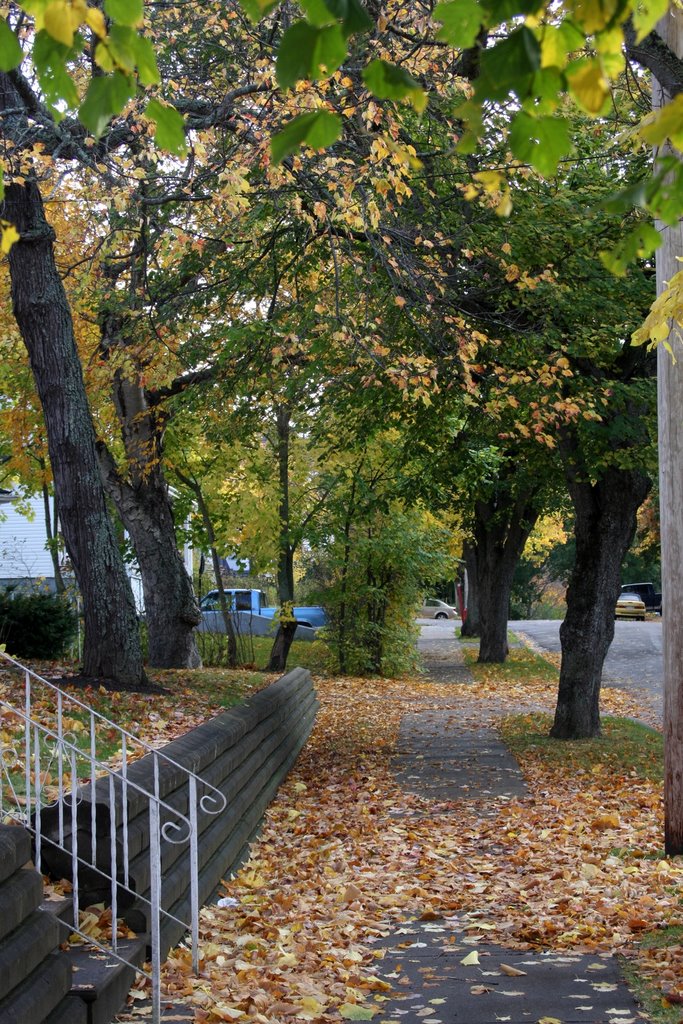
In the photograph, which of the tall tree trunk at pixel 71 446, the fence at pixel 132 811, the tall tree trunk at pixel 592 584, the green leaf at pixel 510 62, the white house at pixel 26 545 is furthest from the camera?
the white house at pixel 26 545

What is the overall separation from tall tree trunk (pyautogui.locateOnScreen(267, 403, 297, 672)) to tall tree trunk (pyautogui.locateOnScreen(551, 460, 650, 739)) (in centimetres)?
909

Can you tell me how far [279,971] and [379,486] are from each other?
19.1 meters

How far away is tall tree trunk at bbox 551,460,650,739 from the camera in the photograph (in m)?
14.6

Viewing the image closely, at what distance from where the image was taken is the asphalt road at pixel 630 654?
2459 cm

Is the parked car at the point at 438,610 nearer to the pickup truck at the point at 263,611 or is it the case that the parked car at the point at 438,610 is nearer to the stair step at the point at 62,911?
the pickup truck at the point at 263,611

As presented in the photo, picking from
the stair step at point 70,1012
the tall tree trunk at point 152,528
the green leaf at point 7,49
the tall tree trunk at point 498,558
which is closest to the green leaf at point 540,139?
the green leaf at point 7,49

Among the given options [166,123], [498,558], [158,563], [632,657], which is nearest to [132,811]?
[166,123]

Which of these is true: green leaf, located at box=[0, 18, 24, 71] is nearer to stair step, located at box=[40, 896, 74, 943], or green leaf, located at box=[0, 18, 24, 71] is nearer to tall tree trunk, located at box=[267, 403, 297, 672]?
stair step, located at box=[40, 896, 74, 943]

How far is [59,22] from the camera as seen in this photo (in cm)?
255

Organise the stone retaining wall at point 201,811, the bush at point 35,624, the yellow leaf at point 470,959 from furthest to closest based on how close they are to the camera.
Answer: the bush at point 35,624
the yellow leaf at point 470,959
the stone retaining wall at point 201,811

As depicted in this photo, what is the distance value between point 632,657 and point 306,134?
94.9ft

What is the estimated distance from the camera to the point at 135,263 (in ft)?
44.8

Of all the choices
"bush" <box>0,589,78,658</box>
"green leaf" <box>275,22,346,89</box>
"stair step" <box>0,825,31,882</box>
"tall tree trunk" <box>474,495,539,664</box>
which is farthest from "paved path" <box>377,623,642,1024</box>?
"tall tree trunk" <box>474,495,539,664</box>

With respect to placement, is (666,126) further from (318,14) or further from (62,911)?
(62,911)
